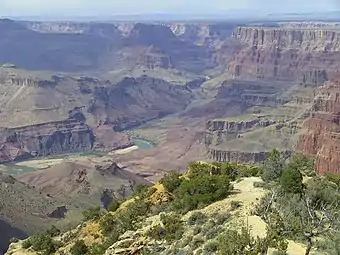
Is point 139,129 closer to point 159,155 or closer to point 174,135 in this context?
point 174,135

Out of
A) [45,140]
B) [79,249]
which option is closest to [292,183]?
[79,249]

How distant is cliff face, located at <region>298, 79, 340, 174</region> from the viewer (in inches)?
3359

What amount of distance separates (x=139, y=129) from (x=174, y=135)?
25320 mm

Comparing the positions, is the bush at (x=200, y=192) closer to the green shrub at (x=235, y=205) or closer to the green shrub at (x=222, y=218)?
the green shrub at (x=235, y=205)

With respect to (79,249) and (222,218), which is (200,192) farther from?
(79,249)

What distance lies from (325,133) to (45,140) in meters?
94.5

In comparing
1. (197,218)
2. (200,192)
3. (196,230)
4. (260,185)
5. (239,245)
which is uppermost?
(239,245)

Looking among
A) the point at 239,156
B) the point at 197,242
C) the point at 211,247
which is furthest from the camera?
the point at 239,156

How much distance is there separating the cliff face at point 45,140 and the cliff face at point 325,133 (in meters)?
75.4

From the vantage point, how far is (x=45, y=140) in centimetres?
16988

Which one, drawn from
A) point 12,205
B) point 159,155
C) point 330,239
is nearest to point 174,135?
point 159,155

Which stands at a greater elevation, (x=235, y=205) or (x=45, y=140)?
(x=235, y=205)

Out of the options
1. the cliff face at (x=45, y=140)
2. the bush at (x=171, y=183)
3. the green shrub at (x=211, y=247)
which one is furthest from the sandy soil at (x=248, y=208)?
the cliff face at (x=45, y=140)

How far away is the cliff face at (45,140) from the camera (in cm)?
16025
